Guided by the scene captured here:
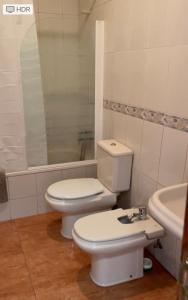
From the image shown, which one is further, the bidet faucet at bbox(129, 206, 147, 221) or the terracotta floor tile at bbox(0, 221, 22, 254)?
the terracotta floor tile at bbox(0, 221, 22, 254)

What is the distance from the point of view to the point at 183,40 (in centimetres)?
152

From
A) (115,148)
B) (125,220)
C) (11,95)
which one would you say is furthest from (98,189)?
(11,95)

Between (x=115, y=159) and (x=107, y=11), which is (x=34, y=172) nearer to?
(x=115, y=159)

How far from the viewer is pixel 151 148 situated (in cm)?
191

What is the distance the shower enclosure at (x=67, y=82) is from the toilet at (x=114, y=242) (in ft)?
3.41

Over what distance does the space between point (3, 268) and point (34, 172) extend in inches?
32.4

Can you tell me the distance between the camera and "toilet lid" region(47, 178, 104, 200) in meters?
2.08

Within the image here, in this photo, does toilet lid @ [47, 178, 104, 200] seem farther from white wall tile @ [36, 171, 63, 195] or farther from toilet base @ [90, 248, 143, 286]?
toilet base @ [90, 248, 143, 286]

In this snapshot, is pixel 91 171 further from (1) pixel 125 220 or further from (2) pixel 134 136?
(1) pixel 125 220

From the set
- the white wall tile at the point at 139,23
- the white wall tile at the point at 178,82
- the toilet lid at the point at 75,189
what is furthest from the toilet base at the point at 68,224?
the white wall tile at the point at 139,23

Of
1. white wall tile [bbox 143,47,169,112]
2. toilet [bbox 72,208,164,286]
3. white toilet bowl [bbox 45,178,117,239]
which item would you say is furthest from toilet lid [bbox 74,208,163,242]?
white wall tile [bbox 143,47,169,112]

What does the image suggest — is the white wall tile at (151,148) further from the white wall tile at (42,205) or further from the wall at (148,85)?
the white wall tile at (42,205)

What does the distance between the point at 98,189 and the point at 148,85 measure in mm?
871

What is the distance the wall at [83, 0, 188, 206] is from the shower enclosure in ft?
1.12
